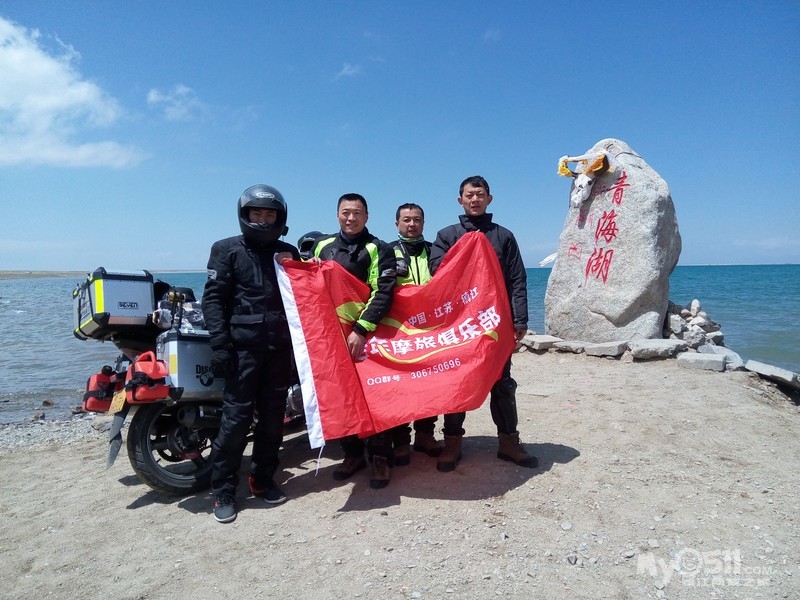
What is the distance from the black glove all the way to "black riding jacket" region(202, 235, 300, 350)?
4 cm

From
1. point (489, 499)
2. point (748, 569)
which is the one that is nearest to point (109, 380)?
point (489, 499)

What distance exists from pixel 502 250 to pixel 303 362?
72.4 inches

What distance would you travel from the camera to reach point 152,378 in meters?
3.39

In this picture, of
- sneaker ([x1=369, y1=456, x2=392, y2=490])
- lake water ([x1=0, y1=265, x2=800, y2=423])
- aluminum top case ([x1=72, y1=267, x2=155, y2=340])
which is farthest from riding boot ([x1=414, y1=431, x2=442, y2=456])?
lake water ([x1=0, y1=265, x2=800, y2=423])

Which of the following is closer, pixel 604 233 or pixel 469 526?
pixel 469 526

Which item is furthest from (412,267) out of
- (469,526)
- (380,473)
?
(469,526)

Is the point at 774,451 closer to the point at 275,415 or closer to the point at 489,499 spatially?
the point at 489,499

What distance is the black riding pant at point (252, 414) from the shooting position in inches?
133

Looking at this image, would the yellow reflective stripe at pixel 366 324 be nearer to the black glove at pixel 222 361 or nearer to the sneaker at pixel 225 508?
the black glove at pixel 222 361

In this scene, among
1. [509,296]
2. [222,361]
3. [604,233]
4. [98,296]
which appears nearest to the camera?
[222,361]

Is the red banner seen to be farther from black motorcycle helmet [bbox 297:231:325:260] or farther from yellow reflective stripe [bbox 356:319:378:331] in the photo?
black motorcycle helmet [bbox 297:231:325:260]

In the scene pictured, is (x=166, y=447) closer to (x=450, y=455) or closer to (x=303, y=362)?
(x=303, y=362)

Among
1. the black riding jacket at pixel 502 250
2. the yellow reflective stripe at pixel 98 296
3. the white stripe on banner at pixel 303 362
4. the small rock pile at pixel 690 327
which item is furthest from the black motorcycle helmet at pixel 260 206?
the small rock pile at pixel 690 327

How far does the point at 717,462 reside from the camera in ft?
12.4
